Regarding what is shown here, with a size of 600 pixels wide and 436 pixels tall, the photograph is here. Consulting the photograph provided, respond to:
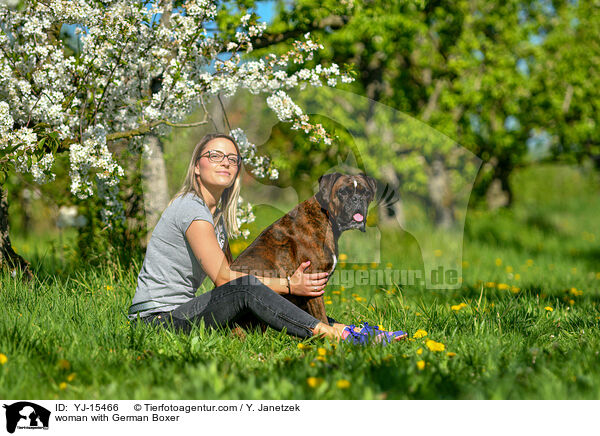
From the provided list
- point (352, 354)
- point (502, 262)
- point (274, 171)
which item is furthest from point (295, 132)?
point (502, 262)

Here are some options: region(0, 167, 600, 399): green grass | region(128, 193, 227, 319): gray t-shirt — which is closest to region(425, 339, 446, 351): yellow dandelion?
region(0, 167, 600, 399): green grass

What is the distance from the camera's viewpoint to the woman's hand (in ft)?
10.6

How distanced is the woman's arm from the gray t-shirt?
0.25 ft

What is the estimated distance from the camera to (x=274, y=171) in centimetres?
391

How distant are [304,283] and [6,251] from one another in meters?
2.78

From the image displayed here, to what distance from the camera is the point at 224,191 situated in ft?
11.2

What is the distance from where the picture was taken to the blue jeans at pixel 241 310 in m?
A: 3.13

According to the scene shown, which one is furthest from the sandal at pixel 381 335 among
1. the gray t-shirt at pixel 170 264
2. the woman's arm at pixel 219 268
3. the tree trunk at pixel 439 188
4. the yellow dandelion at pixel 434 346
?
the tree trunk at pixel 439 188

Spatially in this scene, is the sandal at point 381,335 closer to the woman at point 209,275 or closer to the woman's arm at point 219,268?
the woman at point 209,275

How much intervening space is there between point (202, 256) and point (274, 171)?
107cm

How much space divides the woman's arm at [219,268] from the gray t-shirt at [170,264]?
0.25 feet

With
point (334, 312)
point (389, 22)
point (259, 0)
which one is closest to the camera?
point (334, 312)
